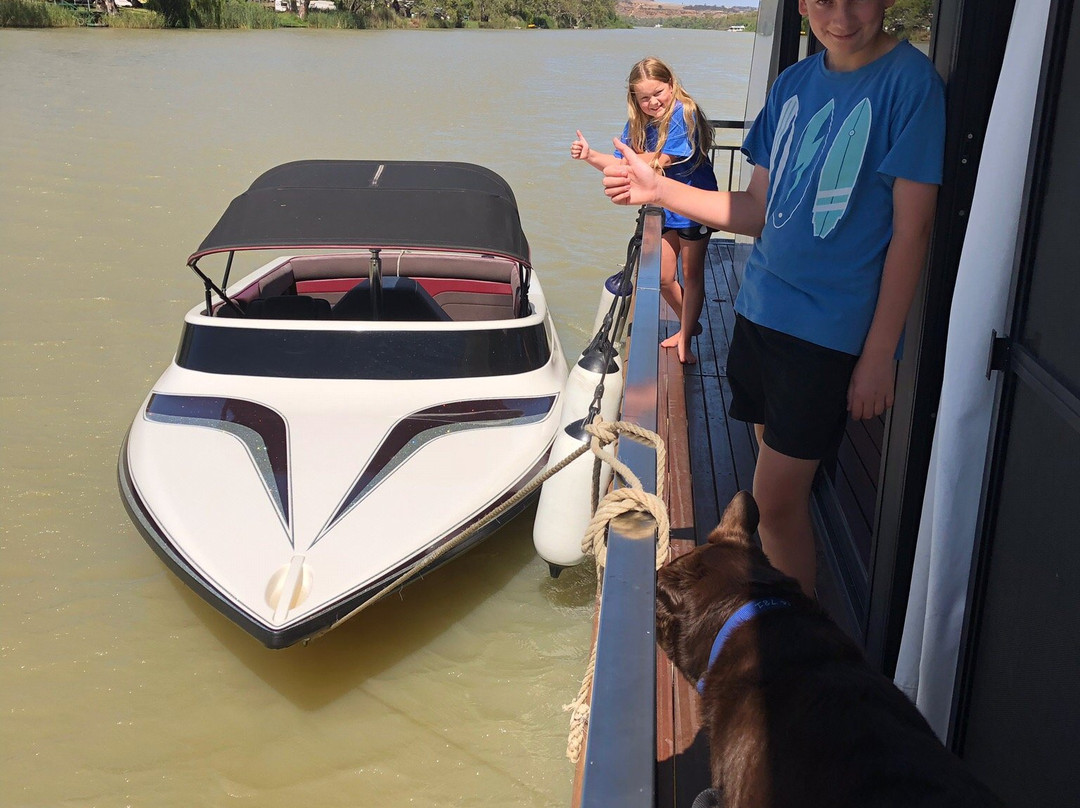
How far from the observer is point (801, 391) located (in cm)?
213

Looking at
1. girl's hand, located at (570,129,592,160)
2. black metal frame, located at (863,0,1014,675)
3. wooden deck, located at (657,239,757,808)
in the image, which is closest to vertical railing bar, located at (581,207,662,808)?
black metal frame, located at (863,0,1014,675)

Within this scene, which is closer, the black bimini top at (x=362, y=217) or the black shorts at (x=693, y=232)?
the black shorts at (x=693, y=232)

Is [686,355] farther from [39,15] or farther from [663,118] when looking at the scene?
[39,15]

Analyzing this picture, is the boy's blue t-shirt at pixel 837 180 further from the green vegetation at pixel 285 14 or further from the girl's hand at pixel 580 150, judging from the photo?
the green vegetation at pixel 285 14

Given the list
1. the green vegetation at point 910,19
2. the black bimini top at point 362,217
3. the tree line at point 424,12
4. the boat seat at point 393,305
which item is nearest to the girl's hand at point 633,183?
the green vegetation at point 910,19

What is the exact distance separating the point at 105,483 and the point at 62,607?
4.40 ft

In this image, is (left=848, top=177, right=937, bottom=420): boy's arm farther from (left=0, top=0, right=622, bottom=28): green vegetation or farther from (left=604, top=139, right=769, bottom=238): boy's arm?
(left=0, top=0, right=622, bottom=28): green vegetation

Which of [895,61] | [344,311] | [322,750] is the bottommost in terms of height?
[322,750]

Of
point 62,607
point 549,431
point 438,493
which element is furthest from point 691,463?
point 62,607

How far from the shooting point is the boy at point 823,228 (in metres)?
1.88

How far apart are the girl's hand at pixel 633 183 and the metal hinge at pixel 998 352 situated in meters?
0.79

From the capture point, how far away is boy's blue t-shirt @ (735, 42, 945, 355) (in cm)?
185

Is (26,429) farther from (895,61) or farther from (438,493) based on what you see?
(895,61)

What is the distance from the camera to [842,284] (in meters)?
2.04
